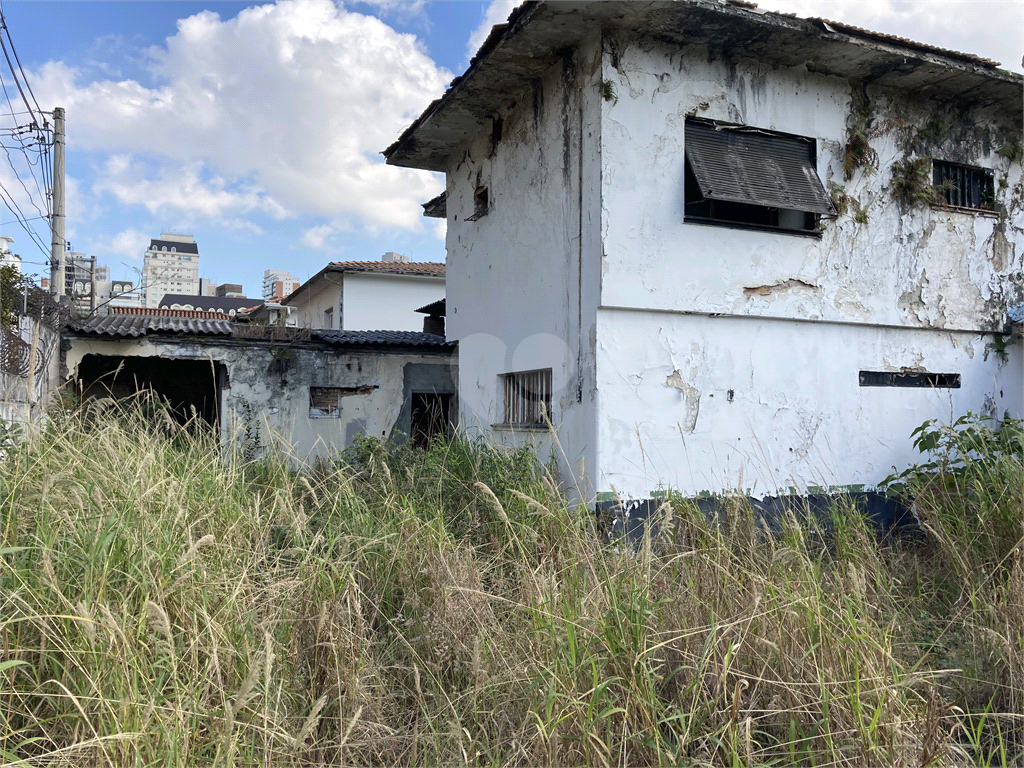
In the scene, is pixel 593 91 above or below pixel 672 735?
above

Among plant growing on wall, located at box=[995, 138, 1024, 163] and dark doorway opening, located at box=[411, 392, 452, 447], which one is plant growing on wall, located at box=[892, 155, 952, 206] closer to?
plant growing on wall, located at box=[995, 138, 1024, 163]

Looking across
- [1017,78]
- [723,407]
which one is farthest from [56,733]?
[1017,78]

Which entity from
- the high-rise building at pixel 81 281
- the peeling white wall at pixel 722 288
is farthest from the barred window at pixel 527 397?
the high-rise building at pixel 81 281

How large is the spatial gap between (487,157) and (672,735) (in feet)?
22.8

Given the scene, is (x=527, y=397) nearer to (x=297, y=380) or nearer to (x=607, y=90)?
(x=607, y=90)

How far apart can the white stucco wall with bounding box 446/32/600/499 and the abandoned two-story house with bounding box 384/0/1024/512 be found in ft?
0.10

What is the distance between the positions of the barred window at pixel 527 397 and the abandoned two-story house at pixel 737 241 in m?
0.04

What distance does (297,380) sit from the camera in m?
10.8

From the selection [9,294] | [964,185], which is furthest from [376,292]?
[964,185]

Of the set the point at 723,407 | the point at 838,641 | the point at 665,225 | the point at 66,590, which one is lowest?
the point at 838,641

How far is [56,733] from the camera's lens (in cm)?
249

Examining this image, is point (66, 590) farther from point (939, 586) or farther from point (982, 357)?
point (982, 357)

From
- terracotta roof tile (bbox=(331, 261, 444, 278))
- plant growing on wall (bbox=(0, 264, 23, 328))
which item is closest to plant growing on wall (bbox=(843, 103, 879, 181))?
plant growing on wall (bbox=(0, 264, 23, 328))

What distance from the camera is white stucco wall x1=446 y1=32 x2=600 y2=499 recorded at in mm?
6184
